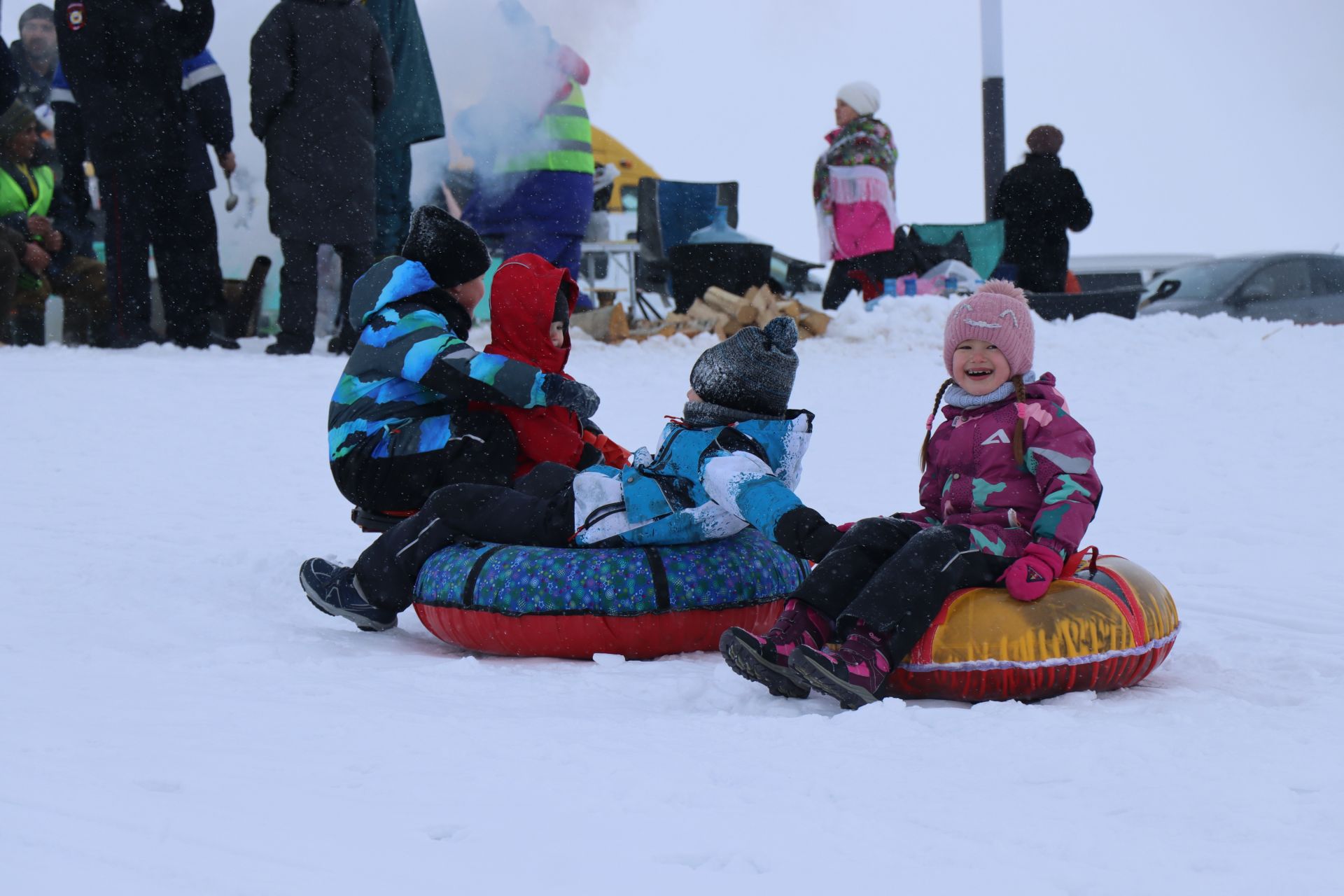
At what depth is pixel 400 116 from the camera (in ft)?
28.3

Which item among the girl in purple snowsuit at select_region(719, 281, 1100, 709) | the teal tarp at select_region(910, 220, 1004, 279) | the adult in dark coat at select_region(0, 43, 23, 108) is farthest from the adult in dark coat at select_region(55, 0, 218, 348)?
the girl in purple snowsuit at select_region(719, 281, 1100, 709)

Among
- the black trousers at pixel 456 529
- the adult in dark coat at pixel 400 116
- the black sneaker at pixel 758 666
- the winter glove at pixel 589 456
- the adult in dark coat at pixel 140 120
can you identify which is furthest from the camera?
the adult in dark coat at pixel 400 116

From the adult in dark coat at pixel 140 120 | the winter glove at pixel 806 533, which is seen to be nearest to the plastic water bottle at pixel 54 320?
the adult in dark coat at pixel 140 120

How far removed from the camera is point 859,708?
269 cm

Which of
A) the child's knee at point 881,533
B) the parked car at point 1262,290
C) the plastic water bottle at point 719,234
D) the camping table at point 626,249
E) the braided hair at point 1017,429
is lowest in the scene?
the child's knee at point 881,533

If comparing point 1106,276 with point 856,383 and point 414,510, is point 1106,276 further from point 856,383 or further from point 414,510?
point 414,510

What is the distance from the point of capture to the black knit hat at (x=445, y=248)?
4035 mm

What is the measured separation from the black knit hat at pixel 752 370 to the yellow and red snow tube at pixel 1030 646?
62 cm

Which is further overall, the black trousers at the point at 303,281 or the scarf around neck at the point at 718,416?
the black trousers at the point at 303,281

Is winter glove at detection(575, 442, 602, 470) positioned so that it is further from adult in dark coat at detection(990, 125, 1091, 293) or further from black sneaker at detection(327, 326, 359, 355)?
adult in dark coat at detection(990, 125, 1091, 293)

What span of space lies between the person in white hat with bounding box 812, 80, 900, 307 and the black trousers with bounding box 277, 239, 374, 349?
369 centimetres

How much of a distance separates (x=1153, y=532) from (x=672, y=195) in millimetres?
7071

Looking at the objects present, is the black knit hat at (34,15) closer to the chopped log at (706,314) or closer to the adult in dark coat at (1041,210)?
the chopped log at (706,314)

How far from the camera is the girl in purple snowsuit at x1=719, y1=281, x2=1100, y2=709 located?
2828mm
